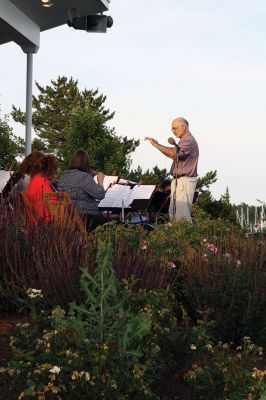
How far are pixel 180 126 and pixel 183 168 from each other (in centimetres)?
54

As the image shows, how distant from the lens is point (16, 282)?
528 cm

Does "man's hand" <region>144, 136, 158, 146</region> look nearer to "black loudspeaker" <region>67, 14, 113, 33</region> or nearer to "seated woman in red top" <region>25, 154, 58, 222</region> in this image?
"seated woman in red top" <region>25, 154, 58, 222</region>

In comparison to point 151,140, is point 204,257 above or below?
below

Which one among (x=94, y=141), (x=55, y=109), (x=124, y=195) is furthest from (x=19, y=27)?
(x=55, y=109)

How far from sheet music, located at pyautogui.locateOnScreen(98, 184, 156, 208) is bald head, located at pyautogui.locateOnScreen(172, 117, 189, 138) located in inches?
36.3

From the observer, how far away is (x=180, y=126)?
453 inches

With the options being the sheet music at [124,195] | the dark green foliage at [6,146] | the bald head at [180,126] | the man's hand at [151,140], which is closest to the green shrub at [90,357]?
the man's hand at [151,140]

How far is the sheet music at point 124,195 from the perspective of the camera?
11.9 m

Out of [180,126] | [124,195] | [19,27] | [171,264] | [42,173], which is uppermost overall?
[19,27]

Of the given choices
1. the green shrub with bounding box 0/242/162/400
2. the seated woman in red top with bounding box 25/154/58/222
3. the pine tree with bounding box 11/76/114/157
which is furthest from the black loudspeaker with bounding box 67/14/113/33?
the pine tree with bounding box 11/76/114/157

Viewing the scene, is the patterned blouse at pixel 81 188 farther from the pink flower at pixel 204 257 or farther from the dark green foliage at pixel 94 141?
the dark green foliage at pixel 94 141

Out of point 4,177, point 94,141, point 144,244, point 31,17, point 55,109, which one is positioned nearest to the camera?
point 144,244

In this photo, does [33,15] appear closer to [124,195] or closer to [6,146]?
[6,146]

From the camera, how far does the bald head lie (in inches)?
453
